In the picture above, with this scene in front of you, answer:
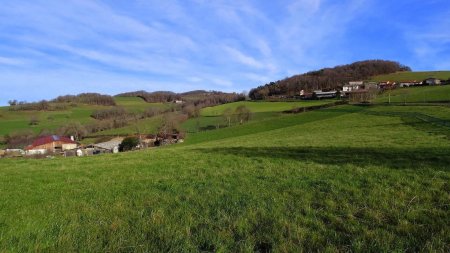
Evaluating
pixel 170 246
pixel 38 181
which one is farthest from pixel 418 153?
pixel 38 181

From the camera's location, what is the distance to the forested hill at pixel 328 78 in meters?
149

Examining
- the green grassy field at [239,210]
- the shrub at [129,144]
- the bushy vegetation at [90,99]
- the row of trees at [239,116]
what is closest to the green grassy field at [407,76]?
the row of trees at [239,116]

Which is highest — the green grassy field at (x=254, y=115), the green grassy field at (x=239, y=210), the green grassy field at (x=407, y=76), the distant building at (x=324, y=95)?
the green grassy field at (x=407, y=76)

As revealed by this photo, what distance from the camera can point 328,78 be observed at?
511 feet

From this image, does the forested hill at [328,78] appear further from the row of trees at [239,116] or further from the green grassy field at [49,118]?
the green grassy field at [49,118]

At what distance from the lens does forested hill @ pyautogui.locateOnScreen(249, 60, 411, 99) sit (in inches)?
5881

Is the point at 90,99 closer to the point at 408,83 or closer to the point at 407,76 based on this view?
the point at 408,83

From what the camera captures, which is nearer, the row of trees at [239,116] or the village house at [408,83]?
the row of trees at [239,116]

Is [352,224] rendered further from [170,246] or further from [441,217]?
Result: [170,246]

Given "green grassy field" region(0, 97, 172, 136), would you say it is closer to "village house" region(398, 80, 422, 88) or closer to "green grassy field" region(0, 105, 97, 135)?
"green grassy field" region(0, 105, 97, 135)

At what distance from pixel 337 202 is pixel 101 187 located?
272 inches

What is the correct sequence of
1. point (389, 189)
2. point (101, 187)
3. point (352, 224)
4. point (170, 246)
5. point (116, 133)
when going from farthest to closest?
point (116, 133), point (101, 187), point (389, 189), point (352, 224), point (170, 246)

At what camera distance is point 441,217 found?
640 cm

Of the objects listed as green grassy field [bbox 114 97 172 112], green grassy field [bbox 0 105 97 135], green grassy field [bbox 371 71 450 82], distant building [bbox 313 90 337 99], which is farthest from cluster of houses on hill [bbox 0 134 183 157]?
green grassy field [bbox 371 71 450 82]
